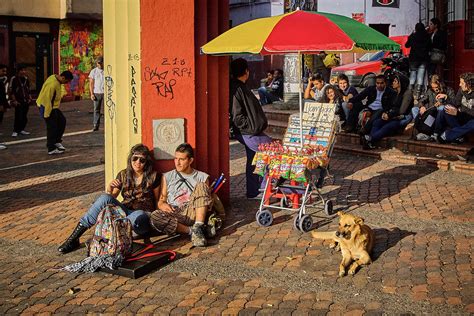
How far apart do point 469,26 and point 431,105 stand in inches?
268

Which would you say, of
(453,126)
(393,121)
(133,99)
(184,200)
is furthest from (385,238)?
(393,121)

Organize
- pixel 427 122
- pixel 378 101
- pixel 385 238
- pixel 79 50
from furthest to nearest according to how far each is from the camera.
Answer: pixel 79 50
pixel 378 101
pixel 427 122
pixel 385 238

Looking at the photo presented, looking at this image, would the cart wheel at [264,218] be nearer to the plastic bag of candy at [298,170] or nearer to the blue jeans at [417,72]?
the plastic bag of candy at [298,170]

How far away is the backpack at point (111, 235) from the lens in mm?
7512

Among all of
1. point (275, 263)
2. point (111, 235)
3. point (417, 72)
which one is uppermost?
point (417, 72)

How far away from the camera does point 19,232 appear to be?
30.3 feet

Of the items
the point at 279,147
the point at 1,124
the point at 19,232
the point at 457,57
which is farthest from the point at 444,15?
the point at 19,232

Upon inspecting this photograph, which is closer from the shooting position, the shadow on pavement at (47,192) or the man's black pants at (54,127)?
the shadow on pavement at (47,192)

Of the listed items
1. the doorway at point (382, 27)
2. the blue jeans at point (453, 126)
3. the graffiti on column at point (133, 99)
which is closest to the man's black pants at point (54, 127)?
the graffiti on column at point (133, 99)

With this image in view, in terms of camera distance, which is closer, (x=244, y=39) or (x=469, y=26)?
(x=244, y=39)

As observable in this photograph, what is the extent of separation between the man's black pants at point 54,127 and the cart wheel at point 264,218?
767 cm

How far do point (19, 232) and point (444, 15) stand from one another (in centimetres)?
1592

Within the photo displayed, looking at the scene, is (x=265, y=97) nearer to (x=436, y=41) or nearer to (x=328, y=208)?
(x=436, y=41)

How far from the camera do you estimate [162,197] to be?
29.1ft
